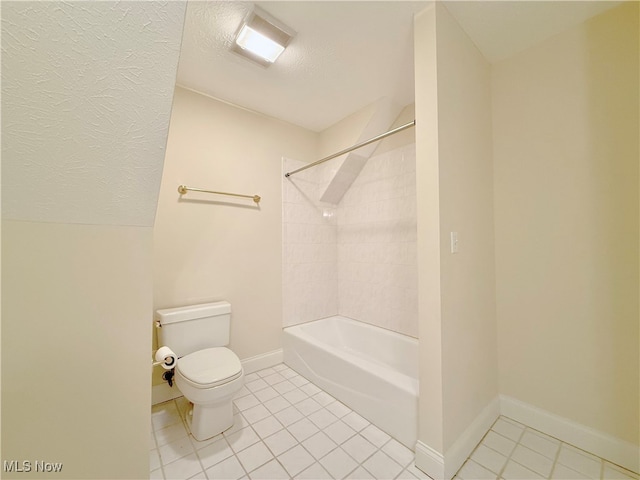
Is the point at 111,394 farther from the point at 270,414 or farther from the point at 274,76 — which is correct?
the point at 274,76

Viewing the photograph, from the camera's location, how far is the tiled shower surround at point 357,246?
2.23 metres

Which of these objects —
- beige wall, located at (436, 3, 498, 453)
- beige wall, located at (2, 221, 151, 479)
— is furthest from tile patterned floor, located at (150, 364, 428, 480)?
beige wall, located at (2, 221, 151, 479)

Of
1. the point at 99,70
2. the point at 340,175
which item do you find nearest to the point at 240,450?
the point at 99,70

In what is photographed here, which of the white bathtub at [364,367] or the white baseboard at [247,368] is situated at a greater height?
the white bathtub at [364,367]

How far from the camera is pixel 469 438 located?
1411 millimetres

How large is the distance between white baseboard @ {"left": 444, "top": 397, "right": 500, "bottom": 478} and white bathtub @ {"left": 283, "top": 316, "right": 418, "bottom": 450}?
0.61ft

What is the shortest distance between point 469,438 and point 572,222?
1327 mm

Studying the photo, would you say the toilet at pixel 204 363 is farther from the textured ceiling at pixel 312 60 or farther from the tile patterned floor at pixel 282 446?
the textured ceiling at pixel 312 60

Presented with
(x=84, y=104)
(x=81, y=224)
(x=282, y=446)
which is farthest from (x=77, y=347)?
(x=282, y=446)

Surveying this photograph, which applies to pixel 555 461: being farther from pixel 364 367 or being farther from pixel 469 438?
pixel 364 367

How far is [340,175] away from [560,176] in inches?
63.9

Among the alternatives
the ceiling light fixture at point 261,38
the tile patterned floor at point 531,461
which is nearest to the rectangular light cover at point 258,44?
the ceiling light fixture at point 261,38

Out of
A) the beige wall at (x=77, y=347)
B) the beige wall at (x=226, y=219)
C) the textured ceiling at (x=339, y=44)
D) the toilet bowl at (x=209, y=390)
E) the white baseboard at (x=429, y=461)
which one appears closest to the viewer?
the beige wall at (x=77, y=347)

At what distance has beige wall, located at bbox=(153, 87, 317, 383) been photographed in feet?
6.42
